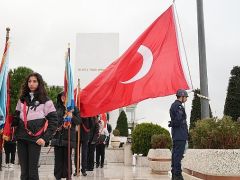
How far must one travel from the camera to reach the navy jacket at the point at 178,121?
9.11 metres

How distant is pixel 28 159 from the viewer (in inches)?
247

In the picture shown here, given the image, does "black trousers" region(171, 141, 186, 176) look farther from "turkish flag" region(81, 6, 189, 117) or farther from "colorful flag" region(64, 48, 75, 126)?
"colorful flag" region(64, 48, 75, 126)

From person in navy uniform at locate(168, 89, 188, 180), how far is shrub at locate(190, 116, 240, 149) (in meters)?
3.55

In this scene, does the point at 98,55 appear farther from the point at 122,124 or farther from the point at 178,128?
the point at 178,128

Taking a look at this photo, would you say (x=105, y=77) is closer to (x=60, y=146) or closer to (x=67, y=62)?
(x=67, y=62)

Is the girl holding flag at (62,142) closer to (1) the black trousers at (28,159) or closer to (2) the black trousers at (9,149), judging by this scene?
(1) the black trousers at (28,159)

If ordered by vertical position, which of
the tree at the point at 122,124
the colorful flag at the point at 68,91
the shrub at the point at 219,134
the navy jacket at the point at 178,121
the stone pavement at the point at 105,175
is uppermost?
the tree at the point at 122,124

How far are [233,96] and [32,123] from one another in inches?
279

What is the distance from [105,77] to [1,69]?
250 cm

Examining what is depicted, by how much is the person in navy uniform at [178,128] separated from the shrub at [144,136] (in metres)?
7.56

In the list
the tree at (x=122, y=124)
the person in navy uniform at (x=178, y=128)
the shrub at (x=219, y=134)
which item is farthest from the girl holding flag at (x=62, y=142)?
the tree at (x=122, y=124)

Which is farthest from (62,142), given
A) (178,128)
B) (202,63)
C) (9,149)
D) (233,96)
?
(9,149)

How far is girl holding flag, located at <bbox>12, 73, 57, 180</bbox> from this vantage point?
625cm

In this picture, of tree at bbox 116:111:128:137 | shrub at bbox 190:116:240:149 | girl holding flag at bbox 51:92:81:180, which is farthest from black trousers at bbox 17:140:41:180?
tree at bbox 116:111:128:137
